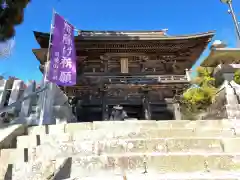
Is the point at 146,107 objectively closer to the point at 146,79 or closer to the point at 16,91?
the point at 146,79

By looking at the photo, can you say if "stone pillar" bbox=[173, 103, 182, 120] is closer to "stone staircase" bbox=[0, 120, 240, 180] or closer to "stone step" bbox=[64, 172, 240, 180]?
"stone staircase" bbox=[0, 120, 240, 180]

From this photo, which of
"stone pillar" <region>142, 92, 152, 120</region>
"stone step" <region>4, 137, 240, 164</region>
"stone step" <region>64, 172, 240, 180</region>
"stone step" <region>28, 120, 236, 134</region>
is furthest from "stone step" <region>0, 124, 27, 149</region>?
"stone pillar" <region>142, 92, 152, 120</region>

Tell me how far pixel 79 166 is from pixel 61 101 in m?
4.13

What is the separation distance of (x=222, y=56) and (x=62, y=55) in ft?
18.9

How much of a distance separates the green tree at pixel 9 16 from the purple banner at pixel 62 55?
1705 mm

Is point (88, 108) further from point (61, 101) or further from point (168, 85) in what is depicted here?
point (61, 101)

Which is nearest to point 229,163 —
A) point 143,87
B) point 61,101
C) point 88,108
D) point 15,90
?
point 61,101

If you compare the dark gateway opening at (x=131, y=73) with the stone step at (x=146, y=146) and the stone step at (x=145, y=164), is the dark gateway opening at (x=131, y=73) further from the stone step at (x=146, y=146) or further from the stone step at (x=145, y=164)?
the stone step at (x=145, y=164)

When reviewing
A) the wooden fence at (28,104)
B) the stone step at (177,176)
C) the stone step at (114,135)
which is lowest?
the stone step at (177,176)

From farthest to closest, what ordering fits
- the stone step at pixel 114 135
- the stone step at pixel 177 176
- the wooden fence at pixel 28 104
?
the wooden fence at pixel 28 104
the stone step at pixel 114 135
the stone step at pixel 177 176

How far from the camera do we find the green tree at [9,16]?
845cm

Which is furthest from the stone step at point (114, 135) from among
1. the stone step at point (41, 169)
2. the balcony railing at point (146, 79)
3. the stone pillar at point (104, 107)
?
the balcony railing at point (146, 79)

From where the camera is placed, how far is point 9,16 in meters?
8.50

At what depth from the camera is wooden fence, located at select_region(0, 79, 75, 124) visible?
6695mm
